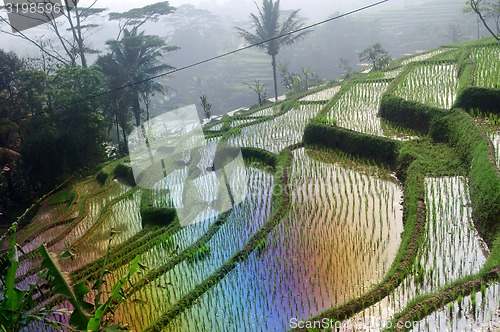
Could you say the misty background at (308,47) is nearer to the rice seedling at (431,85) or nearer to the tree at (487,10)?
the tree at (487,10)

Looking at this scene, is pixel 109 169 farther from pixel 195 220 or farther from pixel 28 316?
pixel 28 316

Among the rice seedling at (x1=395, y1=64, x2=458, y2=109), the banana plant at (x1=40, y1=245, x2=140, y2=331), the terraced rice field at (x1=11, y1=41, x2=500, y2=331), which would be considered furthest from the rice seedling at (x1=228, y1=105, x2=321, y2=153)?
the banana plant at (x1=40, y1=245, x2=140, y2=331)

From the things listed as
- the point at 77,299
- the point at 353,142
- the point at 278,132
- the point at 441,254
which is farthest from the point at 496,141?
the point at 77,299

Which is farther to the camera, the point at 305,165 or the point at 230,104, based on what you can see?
the point at 230,104

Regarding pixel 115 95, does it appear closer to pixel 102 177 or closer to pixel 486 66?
pixel 102 177

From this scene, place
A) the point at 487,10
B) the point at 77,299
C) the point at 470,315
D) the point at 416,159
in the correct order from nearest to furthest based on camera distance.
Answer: the point at 77,299 → the point at 470,315 → the point at 416,159 → the point at 487,10

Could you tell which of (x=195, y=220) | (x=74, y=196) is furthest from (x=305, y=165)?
(x=74, y=196)

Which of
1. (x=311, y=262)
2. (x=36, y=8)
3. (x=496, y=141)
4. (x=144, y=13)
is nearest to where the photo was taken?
(x=311, y=262)
